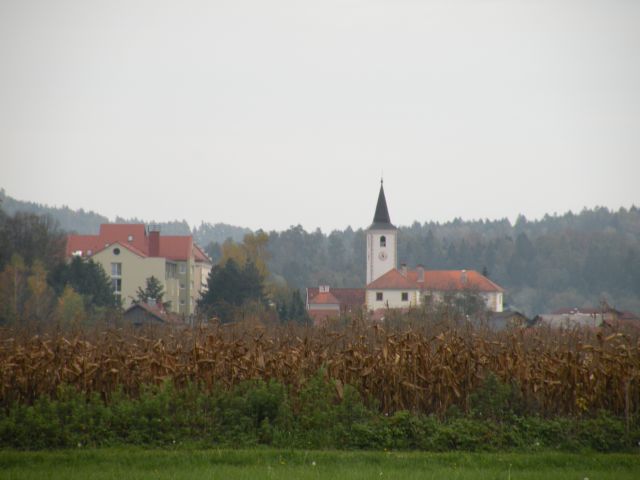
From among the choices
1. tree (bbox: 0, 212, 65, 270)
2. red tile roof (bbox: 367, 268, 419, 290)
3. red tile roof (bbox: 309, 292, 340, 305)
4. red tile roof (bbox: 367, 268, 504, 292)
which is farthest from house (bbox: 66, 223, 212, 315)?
red tile roof (bbox: 367, 268, 504, 292)

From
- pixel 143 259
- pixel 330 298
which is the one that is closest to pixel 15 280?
pixel 143 259

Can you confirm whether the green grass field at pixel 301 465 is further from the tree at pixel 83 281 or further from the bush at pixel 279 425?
the tree at pixel 83 281

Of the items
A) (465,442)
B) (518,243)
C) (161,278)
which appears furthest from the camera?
(518,243)

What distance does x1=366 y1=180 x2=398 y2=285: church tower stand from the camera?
119938mm

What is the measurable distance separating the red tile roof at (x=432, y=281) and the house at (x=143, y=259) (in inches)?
799

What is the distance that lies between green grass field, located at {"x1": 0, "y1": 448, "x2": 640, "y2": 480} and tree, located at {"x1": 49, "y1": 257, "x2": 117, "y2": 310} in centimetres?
5720

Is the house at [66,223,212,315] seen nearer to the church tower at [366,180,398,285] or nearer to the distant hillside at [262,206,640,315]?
the church tower at [366,180,398,285]

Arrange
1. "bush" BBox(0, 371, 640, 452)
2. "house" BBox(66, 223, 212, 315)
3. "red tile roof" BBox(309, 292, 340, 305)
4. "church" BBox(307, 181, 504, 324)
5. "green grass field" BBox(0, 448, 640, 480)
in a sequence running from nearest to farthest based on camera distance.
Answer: "green grass field" BBox(0, 448, 640, 480)
"bush" BBox(0, 371, 640, 452)
"house" BBox(66, 223, 212, 315)
"church" BBox(307, 181, 504, 324)
"red tile roof" BBox(309, 292, 340, 305)

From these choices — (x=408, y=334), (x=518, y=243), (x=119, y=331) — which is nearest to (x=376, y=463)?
(x=408, y=334)

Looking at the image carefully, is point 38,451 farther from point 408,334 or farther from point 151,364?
point 408,334

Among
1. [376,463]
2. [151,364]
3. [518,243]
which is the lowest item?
[376,463]

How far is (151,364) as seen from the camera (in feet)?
56.7

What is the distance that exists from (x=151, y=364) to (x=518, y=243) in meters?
175

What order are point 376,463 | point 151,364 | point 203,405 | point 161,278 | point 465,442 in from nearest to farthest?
point 376,463 < point 465,442 < point 203,405 < point 151,364 < point 161,278
